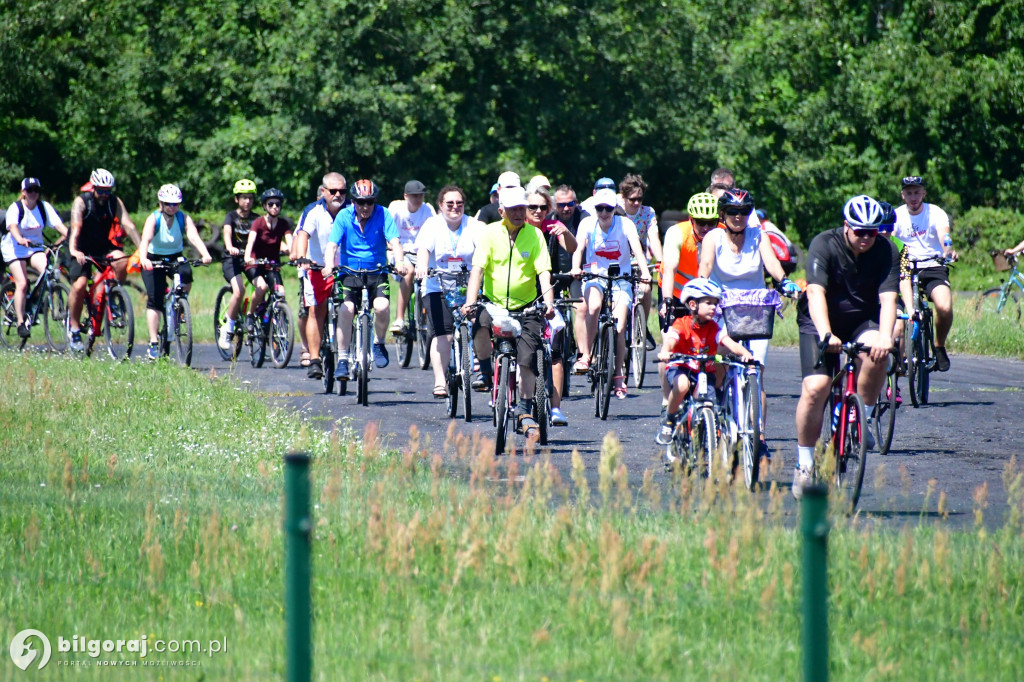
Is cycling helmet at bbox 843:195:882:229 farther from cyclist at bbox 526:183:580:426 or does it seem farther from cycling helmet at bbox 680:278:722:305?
cyclist at bbox 526:183:580:426

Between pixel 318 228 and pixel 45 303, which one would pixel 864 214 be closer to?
pixel 318 228

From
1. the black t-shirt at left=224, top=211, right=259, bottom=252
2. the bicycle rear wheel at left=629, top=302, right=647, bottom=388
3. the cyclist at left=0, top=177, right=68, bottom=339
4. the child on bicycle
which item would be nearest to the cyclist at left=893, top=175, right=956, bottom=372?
the bicycle rear wheel at left=629, top=302, right=647, bottom=388

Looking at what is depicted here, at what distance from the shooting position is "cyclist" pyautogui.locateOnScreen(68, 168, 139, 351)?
1620 centimetres

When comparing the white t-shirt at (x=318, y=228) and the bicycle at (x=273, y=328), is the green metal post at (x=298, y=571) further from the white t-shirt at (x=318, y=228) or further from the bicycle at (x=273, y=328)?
the bicycle at (x=273, y=328)

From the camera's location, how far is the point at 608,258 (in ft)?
45.5

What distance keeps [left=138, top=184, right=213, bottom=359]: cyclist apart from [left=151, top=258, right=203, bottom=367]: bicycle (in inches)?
2.4

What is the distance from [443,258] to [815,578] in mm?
10394

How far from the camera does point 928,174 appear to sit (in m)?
38.8

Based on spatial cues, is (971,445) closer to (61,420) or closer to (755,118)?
(61,420)

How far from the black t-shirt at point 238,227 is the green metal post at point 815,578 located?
14.2 meters

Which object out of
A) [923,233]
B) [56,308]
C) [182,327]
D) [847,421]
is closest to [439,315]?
[182,327]

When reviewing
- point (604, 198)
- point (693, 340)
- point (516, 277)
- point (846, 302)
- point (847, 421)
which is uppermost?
point (604, 198)

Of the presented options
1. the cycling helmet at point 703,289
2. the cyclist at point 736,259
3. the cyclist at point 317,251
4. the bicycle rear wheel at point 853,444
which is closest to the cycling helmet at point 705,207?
the cyclist at point 736,259

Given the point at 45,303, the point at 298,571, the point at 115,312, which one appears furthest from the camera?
the point at 45,303
